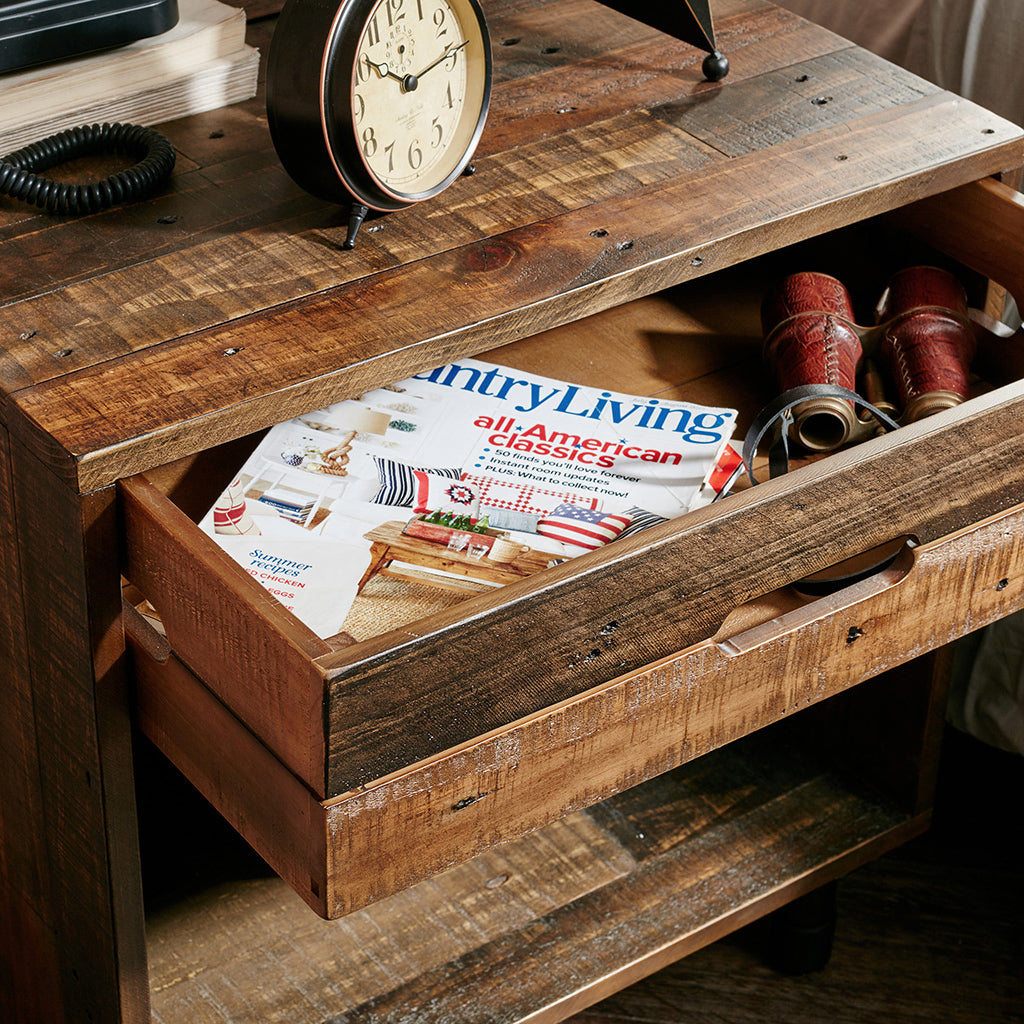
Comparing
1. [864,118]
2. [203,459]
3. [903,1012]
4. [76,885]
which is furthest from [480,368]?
[903,1012]

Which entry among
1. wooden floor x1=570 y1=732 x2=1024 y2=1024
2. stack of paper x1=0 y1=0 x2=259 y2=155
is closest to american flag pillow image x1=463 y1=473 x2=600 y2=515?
stack of paper x1=0 y1=0 x2=259 y2=155

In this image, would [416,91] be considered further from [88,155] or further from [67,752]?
[67,752]

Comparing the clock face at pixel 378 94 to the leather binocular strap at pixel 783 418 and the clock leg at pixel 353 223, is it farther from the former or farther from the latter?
the leather binocular strap at pixel 783 418

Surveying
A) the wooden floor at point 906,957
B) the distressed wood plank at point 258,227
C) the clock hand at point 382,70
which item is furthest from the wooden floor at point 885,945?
the clock hand at point 382,70

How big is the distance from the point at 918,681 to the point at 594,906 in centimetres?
37

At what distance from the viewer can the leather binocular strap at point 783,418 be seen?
3.04 ft

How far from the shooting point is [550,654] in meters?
0.78

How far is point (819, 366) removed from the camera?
102cm

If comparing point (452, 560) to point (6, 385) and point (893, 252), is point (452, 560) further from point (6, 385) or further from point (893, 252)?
point (893, 252)

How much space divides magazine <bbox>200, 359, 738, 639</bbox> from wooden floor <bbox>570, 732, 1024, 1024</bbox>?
638mm

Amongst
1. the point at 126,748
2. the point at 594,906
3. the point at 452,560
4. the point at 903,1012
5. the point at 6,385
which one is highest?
the point at 6,385

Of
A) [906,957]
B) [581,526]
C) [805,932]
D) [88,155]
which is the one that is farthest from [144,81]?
[906,957]

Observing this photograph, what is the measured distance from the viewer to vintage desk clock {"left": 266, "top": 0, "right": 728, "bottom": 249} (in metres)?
0.87

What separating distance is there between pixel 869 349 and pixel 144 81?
561 millimetres
